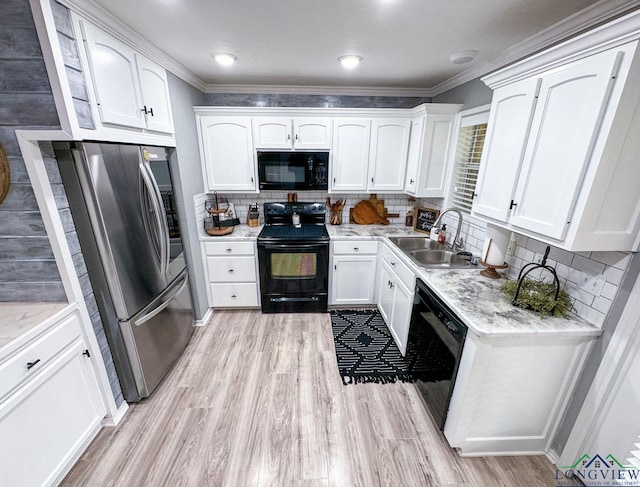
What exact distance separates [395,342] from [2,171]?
9.58 ft

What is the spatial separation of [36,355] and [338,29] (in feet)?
7.88

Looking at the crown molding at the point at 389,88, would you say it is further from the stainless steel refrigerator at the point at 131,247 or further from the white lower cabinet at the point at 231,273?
the white lower cabinet at the point at 231,273

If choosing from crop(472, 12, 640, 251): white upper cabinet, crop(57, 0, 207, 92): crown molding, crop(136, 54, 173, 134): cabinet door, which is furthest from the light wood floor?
crop(57, 0, 207, 92): crown molding

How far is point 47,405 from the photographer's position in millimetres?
1309

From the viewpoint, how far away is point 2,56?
3.85ft

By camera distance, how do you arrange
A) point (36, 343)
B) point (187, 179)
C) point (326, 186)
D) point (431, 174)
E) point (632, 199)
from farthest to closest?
1. point (326, 186)
2. point (431, 174)
3. point (187, 179)
4. point (36, 343)
5. point (632, 199)

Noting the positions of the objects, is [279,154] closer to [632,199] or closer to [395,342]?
[395,342]

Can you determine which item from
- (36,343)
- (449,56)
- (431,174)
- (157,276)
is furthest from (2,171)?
(431,174)

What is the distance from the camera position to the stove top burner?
2.73 m

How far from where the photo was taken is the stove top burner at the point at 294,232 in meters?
2.73

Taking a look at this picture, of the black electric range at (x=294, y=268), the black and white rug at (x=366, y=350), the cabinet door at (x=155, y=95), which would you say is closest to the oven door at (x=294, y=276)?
the black electric range at (x=294, y=268)

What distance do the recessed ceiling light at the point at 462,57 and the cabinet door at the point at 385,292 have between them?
1.79m

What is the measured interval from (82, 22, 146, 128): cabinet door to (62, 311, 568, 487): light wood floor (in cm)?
195

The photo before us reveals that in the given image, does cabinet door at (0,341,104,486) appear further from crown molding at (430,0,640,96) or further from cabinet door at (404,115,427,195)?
crown molding at (430,0,640,96)
